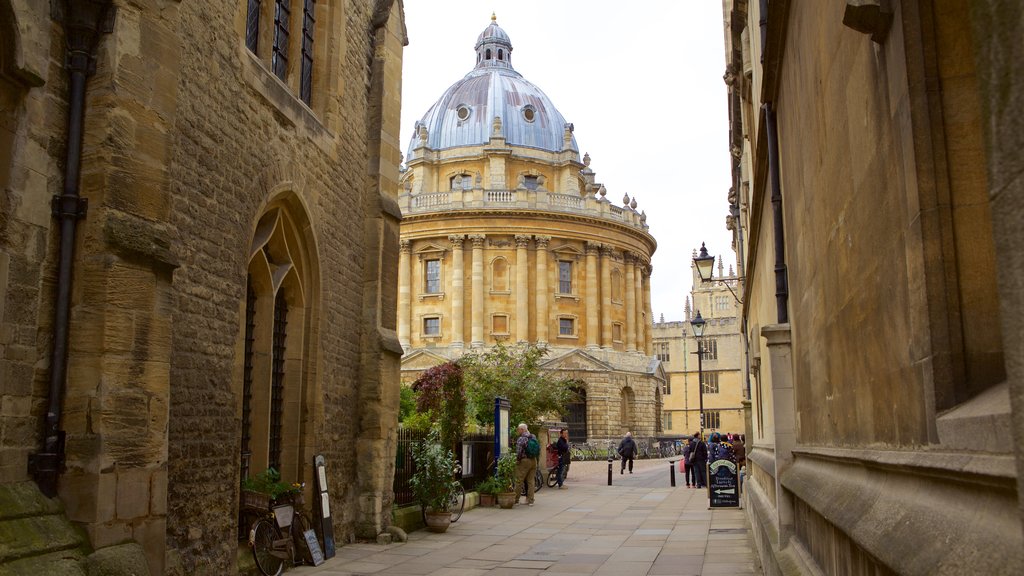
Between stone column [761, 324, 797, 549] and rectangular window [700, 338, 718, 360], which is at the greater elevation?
rectangular window [700, 338, 718, 360]

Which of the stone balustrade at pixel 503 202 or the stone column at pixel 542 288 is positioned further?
the stone column at pixel 542 288

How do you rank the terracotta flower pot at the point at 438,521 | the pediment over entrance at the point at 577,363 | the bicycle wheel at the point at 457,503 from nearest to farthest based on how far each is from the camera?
1. the terracotta flower pot at the point at 438,521
2. the bicycle wheel at the point at 457,503
3. the pediment over entrance at the point at 577,363

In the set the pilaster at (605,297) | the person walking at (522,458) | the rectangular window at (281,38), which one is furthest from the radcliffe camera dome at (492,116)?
the rectangular window at (281,38)

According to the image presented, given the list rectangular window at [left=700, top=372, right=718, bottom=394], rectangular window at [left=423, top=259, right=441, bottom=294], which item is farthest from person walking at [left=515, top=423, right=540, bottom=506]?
rectangular window at [left=700, top=372, right=718, bottom=394]

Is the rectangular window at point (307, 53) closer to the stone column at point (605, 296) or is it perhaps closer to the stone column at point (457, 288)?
the stone column at point (457, 288)

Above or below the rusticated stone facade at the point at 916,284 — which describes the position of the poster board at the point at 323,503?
below

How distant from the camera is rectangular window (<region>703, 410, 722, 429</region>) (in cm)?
8969

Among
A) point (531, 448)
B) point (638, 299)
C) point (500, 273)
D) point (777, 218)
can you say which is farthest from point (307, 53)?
point (638, 299)

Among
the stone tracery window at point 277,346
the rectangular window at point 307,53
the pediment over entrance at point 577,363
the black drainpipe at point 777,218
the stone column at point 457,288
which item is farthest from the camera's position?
the stone column at point 457,288

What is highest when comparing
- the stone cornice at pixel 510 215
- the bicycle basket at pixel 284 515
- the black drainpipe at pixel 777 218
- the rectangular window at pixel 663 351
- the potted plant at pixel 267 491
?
the stone cornice at pixel 510 215

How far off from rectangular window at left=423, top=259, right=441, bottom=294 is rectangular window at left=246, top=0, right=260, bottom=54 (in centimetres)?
4912

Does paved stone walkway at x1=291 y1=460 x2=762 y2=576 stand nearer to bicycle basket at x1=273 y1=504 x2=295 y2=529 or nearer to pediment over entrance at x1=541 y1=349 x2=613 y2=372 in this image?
bicycle basket at x1=273 y1=504 x2=295 y2=529

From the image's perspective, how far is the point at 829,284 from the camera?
5062 millimetres

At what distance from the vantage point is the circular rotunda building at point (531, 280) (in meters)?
58.5
